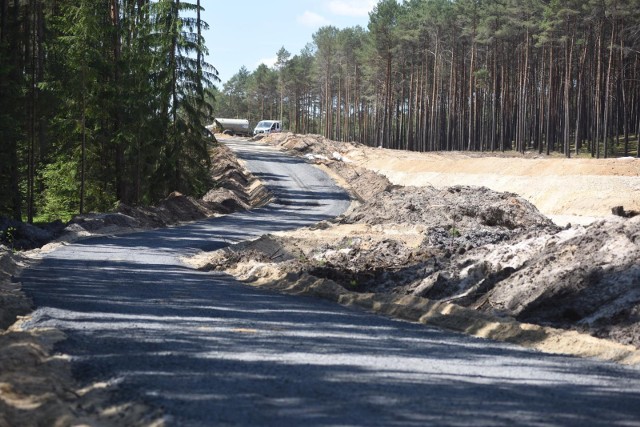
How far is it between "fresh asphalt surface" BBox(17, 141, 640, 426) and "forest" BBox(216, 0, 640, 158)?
4698 centimetres

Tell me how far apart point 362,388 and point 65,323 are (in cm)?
521

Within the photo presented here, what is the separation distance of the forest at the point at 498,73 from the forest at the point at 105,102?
2963 cm

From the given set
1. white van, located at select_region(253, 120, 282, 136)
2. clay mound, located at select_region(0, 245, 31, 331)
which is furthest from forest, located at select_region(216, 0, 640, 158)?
clay mound, located at select_region(0, 245, 31, 331)

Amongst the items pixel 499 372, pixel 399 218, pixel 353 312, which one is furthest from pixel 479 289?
pixel 399 218

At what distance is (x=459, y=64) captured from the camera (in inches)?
3442

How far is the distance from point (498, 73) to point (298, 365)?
7842cm

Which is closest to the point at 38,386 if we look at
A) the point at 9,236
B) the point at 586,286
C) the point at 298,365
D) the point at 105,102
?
the point at 298,365

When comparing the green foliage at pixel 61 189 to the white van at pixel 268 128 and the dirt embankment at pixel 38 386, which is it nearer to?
the dirt embankment at pixel 38 386

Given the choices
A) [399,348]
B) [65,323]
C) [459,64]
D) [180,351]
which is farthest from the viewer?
[459,64]

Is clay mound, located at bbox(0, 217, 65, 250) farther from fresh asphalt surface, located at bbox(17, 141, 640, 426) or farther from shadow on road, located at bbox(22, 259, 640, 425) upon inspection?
shadow on road, located at bbox(22, 259, 640, 425)

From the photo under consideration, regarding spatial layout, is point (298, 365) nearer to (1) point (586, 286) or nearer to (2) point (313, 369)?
(2) point (313, 369)

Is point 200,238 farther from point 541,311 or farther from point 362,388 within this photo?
point 362,388

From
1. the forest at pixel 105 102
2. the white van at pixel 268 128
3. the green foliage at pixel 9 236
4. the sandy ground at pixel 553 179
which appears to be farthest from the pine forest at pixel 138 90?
the white van at pixel 268 128

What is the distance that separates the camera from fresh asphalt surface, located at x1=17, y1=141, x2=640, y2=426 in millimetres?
6430
